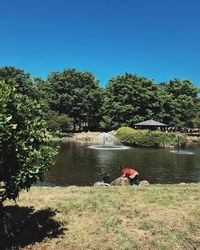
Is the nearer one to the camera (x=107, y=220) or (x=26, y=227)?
(x=26, y=227)

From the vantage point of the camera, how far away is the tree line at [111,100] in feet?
244

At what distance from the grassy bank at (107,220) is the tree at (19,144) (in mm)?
1737

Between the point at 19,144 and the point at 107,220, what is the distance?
3.59m

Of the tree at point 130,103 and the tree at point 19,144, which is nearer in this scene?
the tree at point 19,144

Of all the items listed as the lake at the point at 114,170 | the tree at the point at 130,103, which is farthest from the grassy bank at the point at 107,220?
the tree at the point at 130,103

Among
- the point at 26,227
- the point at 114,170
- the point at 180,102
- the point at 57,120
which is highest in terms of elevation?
the point at 180,102

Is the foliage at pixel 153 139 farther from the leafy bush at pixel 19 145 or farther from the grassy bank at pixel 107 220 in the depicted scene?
the leafy bush at pixel 19 145

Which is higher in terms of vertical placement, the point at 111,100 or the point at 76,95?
the point at 76,95

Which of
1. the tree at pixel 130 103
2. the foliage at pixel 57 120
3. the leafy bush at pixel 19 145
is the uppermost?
the tree at pixel 130 103

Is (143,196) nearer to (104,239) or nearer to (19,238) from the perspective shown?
(104,239)

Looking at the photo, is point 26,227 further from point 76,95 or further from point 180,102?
point 180,102

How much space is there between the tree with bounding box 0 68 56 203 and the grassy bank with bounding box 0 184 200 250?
5.70 ft

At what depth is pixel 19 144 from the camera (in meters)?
7.38

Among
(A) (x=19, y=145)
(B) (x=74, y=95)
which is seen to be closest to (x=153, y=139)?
(B) (x=74, y=95)
